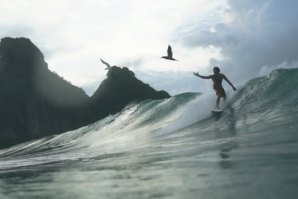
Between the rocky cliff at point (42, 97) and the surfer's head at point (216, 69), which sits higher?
the rocky cliff at point (42, 97)

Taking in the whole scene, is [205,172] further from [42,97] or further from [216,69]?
[42,97]

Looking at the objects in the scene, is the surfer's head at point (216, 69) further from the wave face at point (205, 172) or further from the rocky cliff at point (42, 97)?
the rocky cliff at point (42, 97)

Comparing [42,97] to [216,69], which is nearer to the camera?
[216,69]

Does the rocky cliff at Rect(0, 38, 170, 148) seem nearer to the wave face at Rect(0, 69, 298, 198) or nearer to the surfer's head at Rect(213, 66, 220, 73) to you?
the surfer's head at Rect(213, 66, 220, 73)

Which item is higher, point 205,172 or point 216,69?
point 216,69

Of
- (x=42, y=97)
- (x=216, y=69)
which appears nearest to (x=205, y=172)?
(x=216, y=69)

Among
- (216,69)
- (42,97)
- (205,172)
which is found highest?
(42,97)

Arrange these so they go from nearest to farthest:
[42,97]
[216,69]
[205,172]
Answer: [205,172] < [216,69] < [42,97]

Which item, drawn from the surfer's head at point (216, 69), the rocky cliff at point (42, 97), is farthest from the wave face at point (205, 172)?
the rocky cliff at point (42, 97)

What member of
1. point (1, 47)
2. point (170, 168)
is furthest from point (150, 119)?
point (1, 47)

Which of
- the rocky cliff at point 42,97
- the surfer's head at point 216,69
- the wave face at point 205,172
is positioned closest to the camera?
the wave face at point 205,172

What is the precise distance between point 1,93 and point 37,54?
13.0 metres

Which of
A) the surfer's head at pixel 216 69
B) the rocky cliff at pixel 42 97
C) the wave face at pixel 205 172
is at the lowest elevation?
the wave face at pixel 205 172

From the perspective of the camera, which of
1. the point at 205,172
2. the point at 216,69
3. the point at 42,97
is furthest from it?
the point at 42,97
